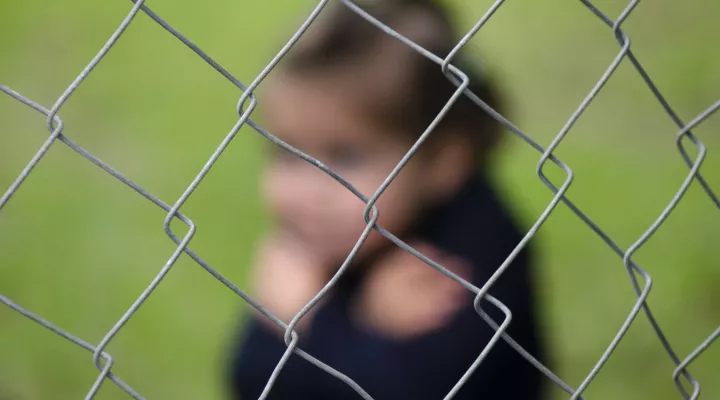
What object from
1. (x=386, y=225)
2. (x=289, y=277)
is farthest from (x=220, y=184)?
(x=386, y=225)

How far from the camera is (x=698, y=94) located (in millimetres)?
2781

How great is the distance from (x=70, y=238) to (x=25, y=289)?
0.22m

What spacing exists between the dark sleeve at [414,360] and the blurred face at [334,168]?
0.14 metres

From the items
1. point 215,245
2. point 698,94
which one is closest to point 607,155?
Answer: point 698,94

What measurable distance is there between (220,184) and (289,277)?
1.31m

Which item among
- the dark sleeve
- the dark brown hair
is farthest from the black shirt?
the dark brown hair

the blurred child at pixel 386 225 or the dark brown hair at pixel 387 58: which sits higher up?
the dark brown hair at pixel 387 58

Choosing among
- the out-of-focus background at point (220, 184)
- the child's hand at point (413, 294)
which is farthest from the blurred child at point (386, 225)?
the out-of-focus background at point (220, 184)

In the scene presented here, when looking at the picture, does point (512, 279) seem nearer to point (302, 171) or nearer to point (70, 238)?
point (302, 171)

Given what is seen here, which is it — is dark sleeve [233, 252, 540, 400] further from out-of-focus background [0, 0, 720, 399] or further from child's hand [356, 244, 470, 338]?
out-of-focus background [0, 0, 720, 399]

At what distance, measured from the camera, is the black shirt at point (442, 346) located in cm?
128

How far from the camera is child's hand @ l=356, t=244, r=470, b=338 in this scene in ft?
4.25

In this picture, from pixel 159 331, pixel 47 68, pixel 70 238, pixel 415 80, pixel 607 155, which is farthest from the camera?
pixel 47 68

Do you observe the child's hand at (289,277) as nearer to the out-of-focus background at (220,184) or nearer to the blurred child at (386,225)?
→ the blurred child at (386,225)
